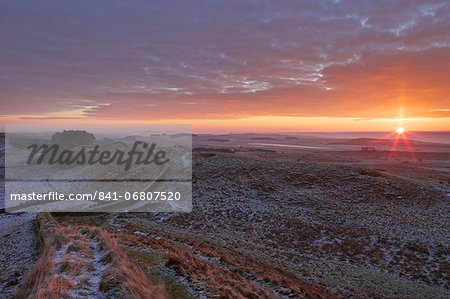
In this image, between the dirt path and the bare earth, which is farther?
the bare earth

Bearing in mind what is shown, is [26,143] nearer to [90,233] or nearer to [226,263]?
[90,233]

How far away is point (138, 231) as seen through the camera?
21.8 m

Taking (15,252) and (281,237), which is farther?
(281,237)

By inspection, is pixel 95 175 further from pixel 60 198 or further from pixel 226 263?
pixel 226 263

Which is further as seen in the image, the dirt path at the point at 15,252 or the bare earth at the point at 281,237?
the bare earth at the point at 281,237

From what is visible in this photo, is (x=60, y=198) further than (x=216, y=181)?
No

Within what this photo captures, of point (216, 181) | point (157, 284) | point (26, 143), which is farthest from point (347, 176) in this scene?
point (26, 143)

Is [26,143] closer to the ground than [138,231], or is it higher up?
higher up

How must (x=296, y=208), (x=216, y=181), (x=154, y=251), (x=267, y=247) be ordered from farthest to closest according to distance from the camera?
(x=216, y=181), (x=296, y=208), (x=267, y=247), (x=154, y=251)

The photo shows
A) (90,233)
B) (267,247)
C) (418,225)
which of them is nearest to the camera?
(90,233)

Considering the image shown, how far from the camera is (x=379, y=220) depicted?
27578 millimetres

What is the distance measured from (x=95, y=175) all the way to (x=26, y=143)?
65.6 metres

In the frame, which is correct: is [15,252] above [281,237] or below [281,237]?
above

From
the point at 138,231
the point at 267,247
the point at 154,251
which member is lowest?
the point at 267,247
